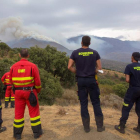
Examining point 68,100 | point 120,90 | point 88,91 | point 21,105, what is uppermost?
point 88,91

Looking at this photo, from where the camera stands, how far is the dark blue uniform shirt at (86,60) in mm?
3492

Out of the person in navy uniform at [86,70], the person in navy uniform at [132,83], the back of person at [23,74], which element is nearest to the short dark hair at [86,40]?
the person in navy uniform at [86,70]

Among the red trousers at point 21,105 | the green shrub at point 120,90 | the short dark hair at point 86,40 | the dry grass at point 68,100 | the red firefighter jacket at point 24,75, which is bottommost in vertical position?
the green shrub at point 120,90

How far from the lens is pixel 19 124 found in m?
3.48

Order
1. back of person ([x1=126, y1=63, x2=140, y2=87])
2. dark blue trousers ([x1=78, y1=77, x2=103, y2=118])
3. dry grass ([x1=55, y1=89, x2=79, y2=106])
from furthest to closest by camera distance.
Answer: dry grass ([x1=55, y1=89, x2=79, y2=106]) → back of person ([x1=126, y1=63, x2=140, y2=87]) → dark blue trousers ([x1=78, y1=77, x2=103, y2=118])

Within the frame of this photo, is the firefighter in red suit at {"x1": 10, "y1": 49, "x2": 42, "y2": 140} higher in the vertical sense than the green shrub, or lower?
higher

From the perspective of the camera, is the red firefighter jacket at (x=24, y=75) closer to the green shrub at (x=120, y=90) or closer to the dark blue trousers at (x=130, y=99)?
the dark blue trousers at (x=130, y=99)

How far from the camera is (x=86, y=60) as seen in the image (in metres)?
3.49

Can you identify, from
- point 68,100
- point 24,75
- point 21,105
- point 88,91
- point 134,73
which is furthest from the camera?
point 68,100

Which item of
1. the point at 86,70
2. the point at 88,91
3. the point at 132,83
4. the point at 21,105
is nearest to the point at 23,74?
the point at 21,105

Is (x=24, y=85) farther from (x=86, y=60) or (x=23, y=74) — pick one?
(x=86, y=60)

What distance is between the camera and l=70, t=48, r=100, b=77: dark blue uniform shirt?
11.5 ft

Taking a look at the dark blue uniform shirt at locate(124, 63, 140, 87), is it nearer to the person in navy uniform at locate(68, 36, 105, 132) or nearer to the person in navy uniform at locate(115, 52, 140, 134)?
the person in navy uniform at locate(115, 52, 140, 134)

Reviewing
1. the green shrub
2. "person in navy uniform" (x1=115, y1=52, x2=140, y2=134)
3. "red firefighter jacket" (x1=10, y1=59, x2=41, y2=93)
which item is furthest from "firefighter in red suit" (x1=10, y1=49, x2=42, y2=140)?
the green shrub
